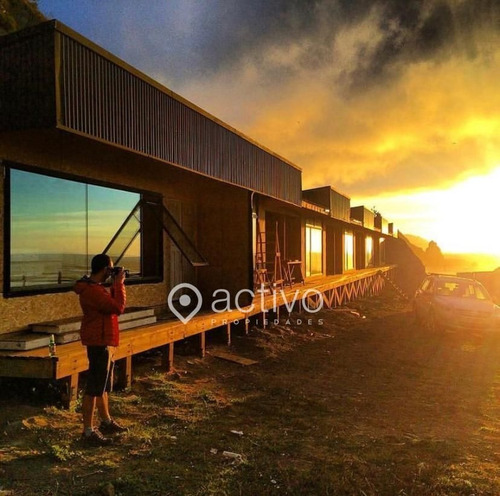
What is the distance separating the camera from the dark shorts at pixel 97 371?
443 cm

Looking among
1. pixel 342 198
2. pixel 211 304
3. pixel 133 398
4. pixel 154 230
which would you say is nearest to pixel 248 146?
pixel 154 230

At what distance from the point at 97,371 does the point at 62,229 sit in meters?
3.37

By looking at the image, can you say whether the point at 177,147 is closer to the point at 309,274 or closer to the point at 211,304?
the point at 211,304

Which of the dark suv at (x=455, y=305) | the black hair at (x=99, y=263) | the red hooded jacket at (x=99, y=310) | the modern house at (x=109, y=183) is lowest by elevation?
the dark suv at (x=455, y=305)

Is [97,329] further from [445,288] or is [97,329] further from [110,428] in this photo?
[445,288]

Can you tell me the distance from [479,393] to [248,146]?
6.63 meters

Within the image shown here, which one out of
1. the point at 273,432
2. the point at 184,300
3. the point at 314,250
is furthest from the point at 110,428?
the point at 314,250

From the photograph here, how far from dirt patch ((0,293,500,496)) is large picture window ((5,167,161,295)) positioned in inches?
67.5

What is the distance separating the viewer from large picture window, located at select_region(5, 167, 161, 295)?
6258 mm

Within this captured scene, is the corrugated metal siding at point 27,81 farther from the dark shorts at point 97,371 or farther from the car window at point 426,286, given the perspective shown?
the car window at point 426,286

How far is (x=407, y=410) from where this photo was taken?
6312mm

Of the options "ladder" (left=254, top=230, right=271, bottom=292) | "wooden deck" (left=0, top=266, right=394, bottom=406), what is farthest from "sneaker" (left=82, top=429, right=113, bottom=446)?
"ladder" (left=254, top=230, right=271, bottom=292)

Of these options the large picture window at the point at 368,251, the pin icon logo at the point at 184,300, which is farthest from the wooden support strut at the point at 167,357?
the large picture window at the point at 368,251

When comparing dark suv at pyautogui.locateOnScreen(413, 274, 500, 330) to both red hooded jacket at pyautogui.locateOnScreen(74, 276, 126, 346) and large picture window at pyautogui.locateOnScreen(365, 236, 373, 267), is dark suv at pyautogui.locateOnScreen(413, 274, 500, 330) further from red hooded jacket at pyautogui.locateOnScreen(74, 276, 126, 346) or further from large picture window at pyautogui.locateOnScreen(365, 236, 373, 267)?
large picture window at pyautogui.locateOnScreen(365, 236, 373, 267)
